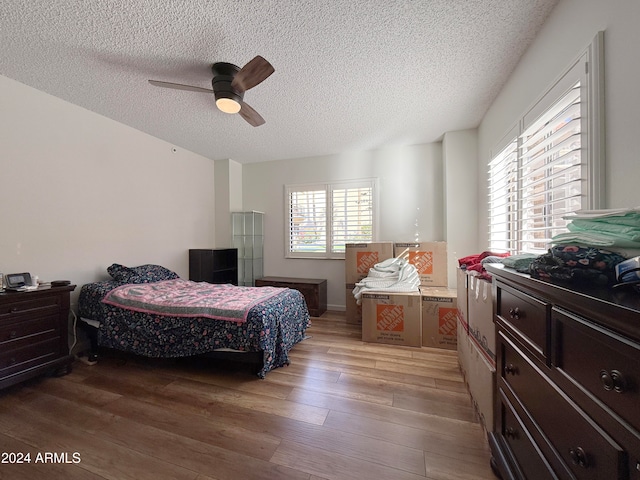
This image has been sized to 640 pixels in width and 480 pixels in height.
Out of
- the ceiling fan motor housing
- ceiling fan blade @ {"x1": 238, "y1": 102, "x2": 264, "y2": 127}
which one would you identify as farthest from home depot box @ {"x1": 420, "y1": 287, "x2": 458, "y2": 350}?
the ceiling fan motor housing

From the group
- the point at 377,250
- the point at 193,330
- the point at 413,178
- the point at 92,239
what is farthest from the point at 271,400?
the point at 413,178

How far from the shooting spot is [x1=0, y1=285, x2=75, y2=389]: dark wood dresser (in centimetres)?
185

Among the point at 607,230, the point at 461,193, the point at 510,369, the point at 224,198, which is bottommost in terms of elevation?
the point at 510,369

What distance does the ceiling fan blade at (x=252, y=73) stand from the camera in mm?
1698

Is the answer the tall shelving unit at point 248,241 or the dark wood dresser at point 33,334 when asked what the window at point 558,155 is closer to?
the dark wood dresser at point 33,334

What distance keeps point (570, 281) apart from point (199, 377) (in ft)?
8.41

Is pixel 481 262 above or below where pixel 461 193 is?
below

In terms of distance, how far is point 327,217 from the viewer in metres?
4.18

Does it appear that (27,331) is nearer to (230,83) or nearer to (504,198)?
(230,83)

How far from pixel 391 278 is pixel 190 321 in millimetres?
2335

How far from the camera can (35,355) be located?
2.01m

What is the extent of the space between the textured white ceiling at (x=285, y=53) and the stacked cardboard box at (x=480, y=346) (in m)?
1.74

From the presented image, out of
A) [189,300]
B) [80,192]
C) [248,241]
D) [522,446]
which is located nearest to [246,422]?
[189,300]

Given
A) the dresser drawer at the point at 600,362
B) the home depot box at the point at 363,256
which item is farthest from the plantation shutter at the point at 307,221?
the dresser drawer at the point at 600,362
